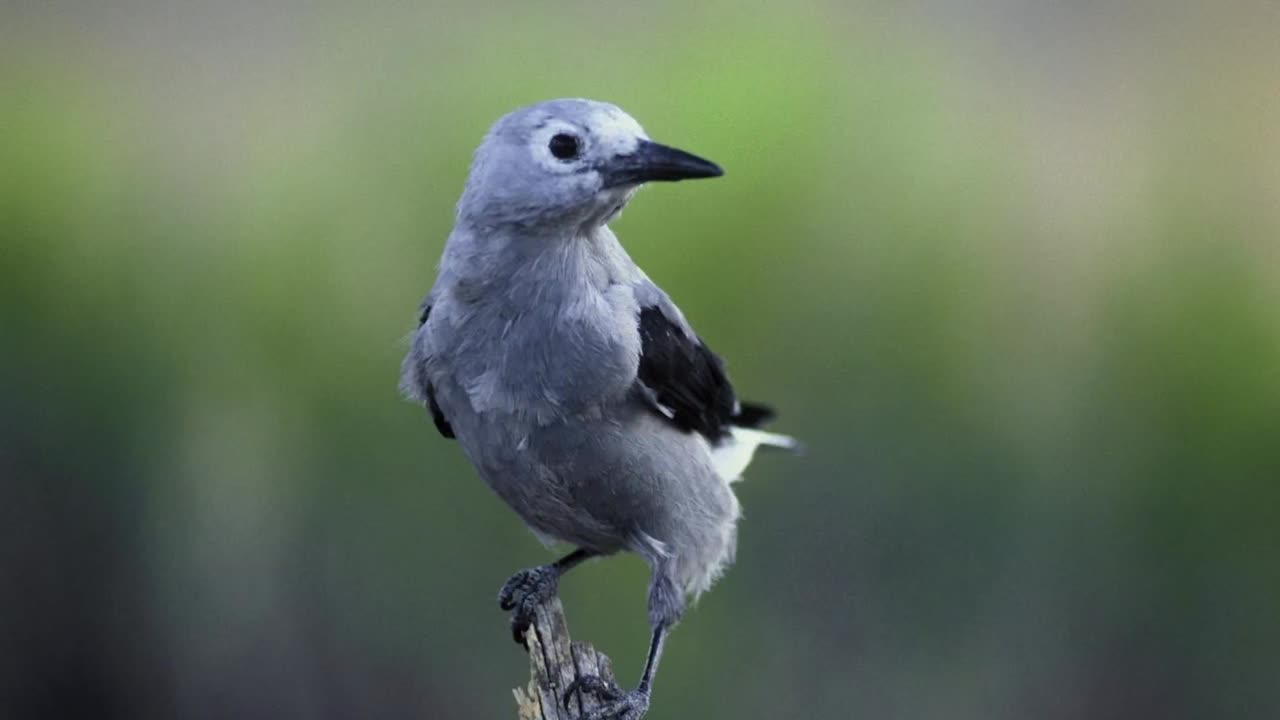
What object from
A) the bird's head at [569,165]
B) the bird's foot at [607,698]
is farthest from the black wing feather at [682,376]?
the bird's foot at [607,698]

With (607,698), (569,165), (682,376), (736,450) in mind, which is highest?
(569,165)

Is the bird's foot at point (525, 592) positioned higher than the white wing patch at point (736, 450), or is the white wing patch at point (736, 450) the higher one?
the white wing patch at point (736, 450)

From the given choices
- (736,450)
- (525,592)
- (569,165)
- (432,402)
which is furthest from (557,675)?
(569,165)

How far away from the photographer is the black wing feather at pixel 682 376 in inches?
91.6

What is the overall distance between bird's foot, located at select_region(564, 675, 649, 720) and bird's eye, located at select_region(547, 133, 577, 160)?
1.00m

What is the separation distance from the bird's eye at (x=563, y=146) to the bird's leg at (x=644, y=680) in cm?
85

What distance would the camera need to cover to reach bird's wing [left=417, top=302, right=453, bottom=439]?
237 cm

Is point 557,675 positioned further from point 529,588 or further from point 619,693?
point 529,588

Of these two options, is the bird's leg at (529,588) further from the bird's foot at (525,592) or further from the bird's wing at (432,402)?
the bird's wing at (432,402)

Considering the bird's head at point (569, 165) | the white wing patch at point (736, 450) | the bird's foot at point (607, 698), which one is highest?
the bird's head at point (569, 165)

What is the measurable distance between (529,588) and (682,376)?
0.61m

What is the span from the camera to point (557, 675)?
2338mm

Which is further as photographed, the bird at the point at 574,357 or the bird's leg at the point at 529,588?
the bird's leg at the point at 529,588

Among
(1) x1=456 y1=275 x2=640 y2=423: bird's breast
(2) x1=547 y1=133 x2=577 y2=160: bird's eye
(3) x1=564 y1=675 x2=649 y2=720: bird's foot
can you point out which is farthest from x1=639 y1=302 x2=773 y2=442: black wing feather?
(3) x1=564 y1=675 x2=649 y2=720: bird's foot
